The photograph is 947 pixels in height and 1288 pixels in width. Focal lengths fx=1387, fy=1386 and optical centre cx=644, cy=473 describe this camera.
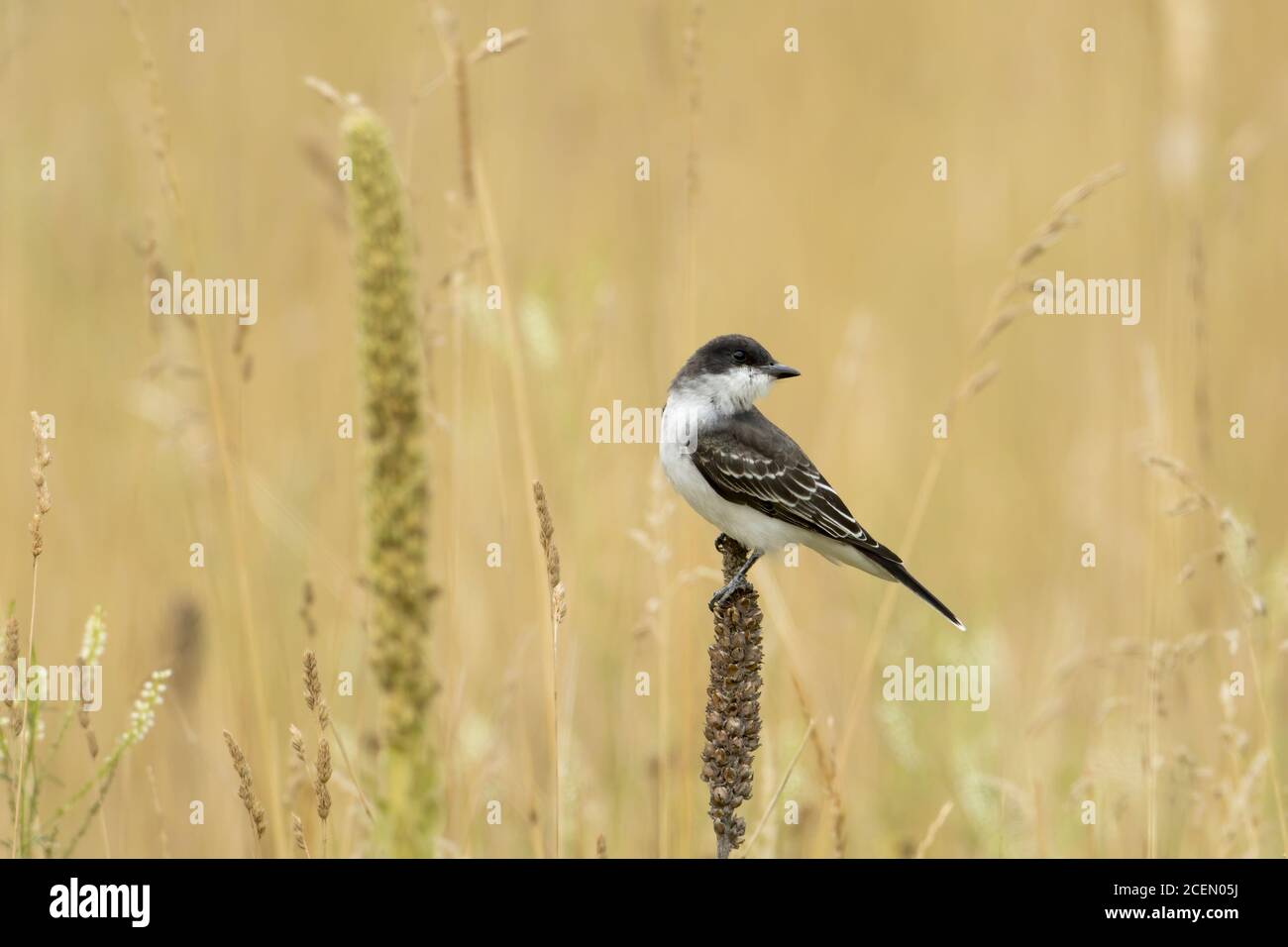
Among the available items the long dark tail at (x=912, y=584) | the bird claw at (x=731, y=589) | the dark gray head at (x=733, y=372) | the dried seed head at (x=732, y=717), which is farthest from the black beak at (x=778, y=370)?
the dried seed head at (x=732, y=717)

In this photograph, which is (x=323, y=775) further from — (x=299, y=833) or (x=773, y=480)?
(x=773, y=480)

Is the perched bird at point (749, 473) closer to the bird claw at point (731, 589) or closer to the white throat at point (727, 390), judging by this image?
the white throat at point (727, 390)

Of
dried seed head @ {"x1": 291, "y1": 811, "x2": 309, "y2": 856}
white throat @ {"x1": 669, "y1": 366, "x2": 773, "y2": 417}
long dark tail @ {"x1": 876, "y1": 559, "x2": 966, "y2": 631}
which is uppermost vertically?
white throat @ {"x1": 669, "y1": 366, "x2": 773, "y2": 417}

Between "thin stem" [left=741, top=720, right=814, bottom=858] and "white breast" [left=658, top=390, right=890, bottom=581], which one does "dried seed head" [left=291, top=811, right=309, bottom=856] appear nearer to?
"thin stem" [left=741, top=720, right=814, bottom=858]

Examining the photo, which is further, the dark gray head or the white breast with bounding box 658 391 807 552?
the dark gray head

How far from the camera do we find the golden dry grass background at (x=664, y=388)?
5406 millimetres

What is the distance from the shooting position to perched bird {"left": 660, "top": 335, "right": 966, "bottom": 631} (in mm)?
5352

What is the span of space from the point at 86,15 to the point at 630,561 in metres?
7.30

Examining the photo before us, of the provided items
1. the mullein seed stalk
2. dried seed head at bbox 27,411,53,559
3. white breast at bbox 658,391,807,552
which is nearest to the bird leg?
white breast at bbox 658,391,807,552

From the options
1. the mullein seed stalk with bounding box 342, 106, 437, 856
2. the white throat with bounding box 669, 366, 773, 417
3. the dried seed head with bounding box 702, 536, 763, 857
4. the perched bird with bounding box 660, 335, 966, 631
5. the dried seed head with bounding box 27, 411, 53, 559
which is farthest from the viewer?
the white throat with bounding box 669, 366, 773, 417

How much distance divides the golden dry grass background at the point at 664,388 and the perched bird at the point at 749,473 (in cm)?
27

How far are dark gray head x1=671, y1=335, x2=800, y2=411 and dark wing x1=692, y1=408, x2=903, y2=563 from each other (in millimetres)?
164

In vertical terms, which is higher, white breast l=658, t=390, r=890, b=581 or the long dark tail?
white breast l=658, t=390, r=890, b=581

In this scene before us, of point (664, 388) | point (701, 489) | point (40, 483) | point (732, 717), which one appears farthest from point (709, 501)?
point (40, 483)
